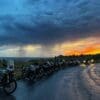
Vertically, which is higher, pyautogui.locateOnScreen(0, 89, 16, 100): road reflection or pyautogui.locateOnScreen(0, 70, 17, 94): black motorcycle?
pyautogui.locateOnScreen(0, 70, 17, 94): black motorcycle

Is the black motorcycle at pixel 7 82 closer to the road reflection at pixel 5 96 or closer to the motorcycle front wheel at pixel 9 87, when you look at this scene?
the motorcycle front wheel at pixel 9 87

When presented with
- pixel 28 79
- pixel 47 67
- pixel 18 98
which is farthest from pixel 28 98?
pixel 47 67

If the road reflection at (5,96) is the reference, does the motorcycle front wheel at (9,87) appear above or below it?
above

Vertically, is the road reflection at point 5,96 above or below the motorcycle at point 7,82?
below

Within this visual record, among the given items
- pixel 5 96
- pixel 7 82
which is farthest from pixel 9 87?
pixel 5 96

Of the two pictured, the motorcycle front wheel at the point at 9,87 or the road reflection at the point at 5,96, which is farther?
the motorcycle front wheel at the point at 9,87

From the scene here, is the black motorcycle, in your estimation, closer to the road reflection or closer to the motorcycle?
the motorcycle

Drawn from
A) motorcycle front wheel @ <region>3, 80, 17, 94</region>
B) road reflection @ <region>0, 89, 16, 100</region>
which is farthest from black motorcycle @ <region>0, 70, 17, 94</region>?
road reflection @ <region>0, 89, 16, 100</region>

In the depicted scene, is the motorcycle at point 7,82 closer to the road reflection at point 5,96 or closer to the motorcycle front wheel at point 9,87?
the motorcycle front wheel at point 9,87

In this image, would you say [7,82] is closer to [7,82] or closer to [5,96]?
[7,82]

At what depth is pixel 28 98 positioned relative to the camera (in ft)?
53.2

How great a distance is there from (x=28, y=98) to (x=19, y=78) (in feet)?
39.5

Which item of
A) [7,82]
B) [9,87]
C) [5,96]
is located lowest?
[5,96]

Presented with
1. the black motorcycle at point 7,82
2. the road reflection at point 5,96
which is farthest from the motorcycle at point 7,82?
the road reflection at point 5,96
